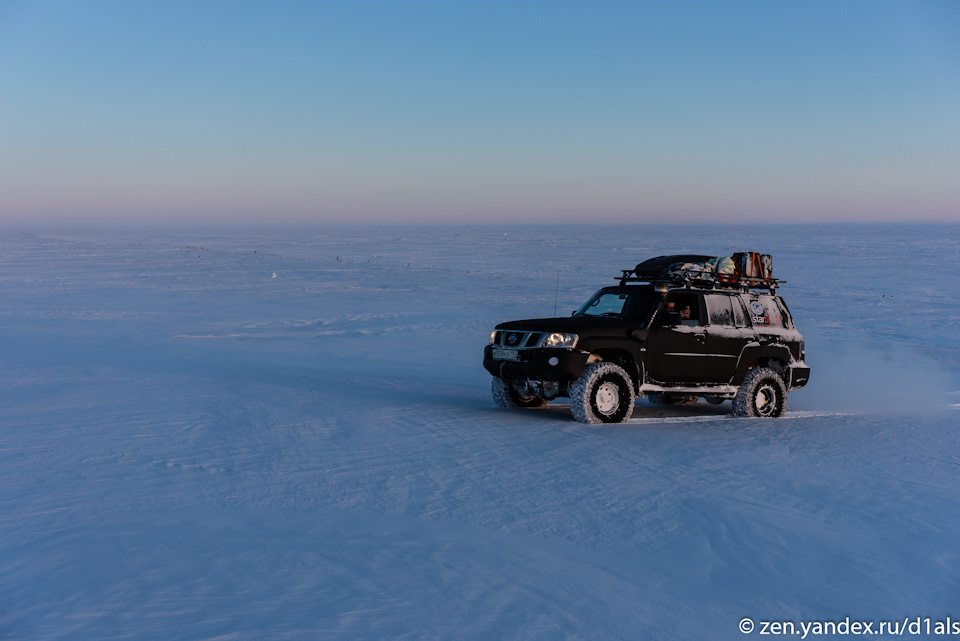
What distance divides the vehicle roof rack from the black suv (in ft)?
0.05

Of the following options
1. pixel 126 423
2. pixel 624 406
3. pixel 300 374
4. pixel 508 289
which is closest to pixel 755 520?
pixel 624 406

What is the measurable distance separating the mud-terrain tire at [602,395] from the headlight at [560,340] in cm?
37

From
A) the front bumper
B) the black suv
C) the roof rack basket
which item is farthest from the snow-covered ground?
the roof rack basket

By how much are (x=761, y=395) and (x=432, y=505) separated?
6.44m

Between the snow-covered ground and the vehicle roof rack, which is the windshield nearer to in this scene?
the vehicle roof rack

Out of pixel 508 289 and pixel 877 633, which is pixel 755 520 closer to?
pixel 877 633

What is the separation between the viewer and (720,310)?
420 inches

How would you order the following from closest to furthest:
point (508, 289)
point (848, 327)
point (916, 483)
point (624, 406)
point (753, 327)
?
point (916, 483) < point (624, 406) < point (753, 327) < point (848, 327) < point (508, 289)

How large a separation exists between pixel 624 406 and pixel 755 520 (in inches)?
153

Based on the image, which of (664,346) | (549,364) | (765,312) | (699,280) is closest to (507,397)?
(549,364)

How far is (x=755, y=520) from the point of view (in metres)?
5.86

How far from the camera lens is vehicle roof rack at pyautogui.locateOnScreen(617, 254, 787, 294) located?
10.6 m

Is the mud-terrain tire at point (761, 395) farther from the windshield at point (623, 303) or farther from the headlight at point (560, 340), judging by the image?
the headlight at point (560, 340)

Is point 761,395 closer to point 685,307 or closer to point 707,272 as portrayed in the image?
point 685,307
